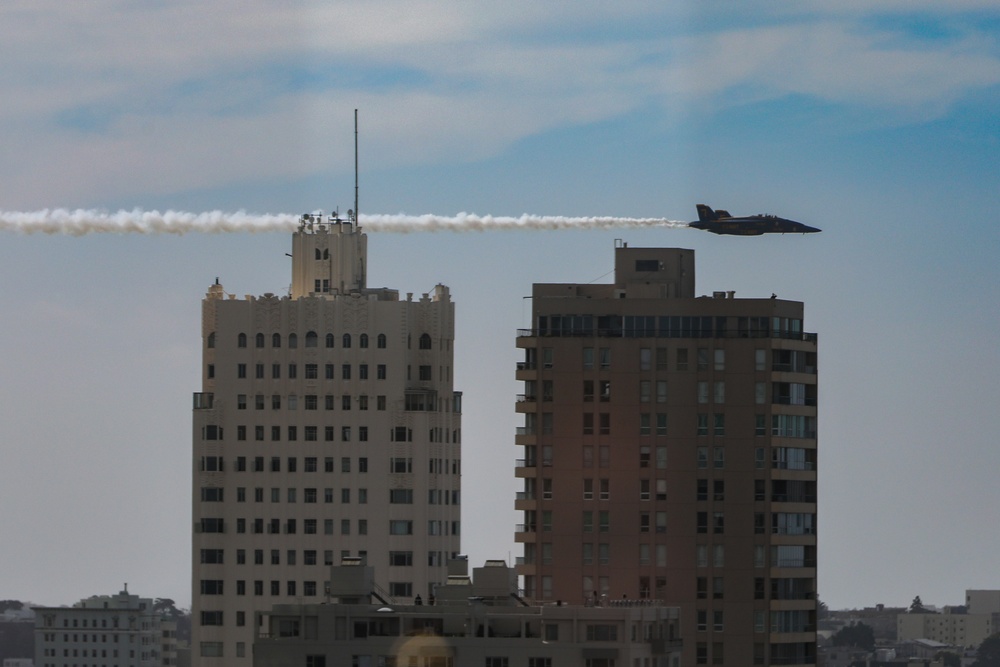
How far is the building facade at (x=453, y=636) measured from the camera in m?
182

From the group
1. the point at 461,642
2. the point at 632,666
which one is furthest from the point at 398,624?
the point at 632,666

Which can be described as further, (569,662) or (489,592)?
(489,592)

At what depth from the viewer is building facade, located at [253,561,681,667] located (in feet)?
596

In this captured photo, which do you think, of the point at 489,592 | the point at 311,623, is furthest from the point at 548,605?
the point at 311,623

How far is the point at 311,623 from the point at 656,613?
25992 mm

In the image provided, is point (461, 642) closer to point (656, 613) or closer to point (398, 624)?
point (398, 624)

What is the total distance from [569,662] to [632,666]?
531cm

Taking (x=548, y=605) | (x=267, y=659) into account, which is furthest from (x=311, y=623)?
(x=548, y=605)

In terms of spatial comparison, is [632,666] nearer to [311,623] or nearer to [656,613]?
[656,613]

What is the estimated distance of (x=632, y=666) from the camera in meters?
184

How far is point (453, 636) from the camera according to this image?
601 ft

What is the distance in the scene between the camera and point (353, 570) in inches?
7579

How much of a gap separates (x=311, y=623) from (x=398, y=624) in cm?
618

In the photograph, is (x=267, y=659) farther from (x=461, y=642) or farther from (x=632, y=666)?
(x=632, y=666)
